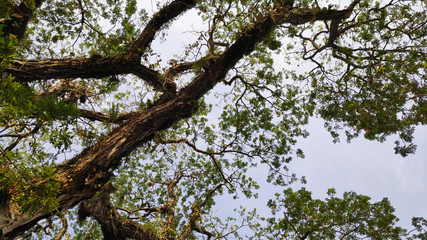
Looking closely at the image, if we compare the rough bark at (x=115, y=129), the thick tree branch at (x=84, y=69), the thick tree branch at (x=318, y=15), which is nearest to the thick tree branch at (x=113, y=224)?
the rough bark at (x=115, y=129)

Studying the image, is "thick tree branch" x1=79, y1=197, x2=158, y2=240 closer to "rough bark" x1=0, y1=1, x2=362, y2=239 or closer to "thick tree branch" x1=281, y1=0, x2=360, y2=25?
"rough bark" x1=0, y1=1, x2=362, y2=239

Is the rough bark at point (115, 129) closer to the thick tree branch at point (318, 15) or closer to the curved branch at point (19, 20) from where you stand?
the thick tree branch at point (318, 15)

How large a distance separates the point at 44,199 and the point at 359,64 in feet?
25.2

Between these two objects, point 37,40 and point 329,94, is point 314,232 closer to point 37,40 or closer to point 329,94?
point 329,94

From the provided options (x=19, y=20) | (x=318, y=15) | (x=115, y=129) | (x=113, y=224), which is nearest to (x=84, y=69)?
(x=19, y=20)

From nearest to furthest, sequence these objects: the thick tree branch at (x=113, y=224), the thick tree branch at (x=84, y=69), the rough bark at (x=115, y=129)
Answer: the rough bark at (x=115, y=129) < the thick tree branch at (x=84, y=69) < the thick tree branch at (x=113, y=224)

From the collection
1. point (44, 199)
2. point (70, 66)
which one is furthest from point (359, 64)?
point (44, 199)

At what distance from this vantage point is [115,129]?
15.9ft

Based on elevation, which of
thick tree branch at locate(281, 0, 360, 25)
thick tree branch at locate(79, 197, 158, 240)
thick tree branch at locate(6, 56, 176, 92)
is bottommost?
thick tree branch at locate(79, 197, 158, 240)

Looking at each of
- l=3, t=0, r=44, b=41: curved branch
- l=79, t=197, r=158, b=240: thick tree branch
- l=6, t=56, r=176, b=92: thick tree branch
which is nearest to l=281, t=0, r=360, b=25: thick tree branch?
l=6, t=56, r=176, b=92: thick tree branch

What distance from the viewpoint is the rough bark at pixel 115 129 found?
3.84 metres

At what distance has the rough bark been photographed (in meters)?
3.84

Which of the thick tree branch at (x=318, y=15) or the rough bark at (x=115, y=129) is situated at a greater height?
the thick tree branch at (x=318, y=15)

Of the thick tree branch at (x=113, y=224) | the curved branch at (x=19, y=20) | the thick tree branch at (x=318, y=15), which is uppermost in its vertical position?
the thick tree branch at (x=318, y=15)
